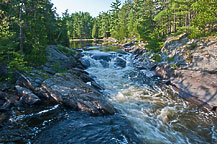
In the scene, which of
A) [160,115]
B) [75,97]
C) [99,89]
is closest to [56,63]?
[99,89]

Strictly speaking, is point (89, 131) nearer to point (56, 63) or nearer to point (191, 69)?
point (56, 63)

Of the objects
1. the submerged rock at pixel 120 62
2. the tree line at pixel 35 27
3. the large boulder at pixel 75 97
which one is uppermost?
the tree line at pixel 35 27

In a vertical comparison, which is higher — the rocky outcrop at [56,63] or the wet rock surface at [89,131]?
the rocky outcrop at [56,63]

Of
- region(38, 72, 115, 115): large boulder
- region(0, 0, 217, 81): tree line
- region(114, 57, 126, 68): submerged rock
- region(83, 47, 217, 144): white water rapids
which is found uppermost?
region(0, 0, 217, 81): tree line

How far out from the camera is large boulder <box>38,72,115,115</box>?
29.4 ft

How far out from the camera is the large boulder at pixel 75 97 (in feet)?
29.4

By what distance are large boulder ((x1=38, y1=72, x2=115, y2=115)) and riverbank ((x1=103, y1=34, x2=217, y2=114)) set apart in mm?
7956

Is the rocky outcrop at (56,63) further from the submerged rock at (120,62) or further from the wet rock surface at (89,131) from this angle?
the wet rock surface at (89,131)

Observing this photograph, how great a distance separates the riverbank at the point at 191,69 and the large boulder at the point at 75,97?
796 cm

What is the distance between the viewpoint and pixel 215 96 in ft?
34.1

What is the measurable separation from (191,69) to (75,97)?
12448 millimetres

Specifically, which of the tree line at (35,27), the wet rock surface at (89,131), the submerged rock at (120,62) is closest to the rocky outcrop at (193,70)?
the tree line at (35,27)

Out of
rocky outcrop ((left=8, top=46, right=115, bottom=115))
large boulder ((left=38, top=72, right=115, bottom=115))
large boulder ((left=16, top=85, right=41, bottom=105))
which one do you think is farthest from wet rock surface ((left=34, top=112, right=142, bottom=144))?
large boulder ((left=16, top=85, right=41, bottom=105))

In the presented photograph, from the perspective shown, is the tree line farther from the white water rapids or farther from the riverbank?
the white water rapids
